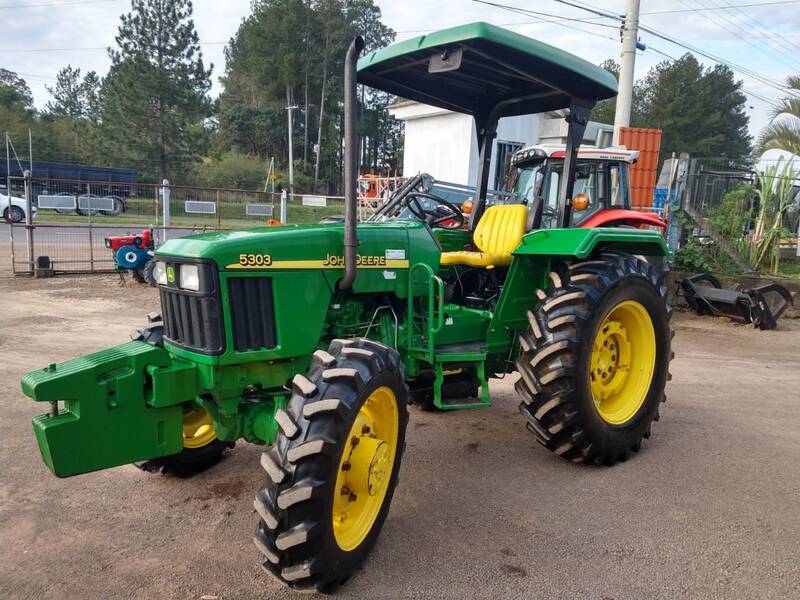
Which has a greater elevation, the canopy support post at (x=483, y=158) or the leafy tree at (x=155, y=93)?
the leafy tree at (x=155, y=93)

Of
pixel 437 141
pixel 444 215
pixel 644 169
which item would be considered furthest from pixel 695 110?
pixel 444 215

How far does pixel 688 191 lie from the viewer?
11.8 metres

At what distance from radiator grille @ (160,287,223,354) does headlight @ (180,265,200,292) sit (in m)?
0.04

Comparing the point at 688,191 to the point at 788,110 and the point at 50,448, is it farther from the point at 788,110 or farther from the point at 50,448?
the point at 50,448

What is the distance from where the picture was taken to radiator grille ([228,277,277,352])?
9.63ft

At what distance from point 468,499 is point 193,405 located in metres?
1.64

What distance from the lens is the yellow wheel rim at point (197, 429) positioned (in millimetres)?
3627

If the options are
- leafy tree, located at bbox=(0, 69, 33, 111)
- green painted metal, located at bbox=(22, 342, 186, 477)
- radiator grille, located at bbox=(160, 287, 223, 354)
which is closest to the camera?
green painted metal, located at bbox=(22, 342, 186, 477)

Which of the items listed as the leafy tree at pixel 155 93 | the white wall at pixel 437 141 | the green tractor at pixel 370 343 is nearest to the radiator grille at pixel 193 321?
the green tractor at pixel 370 343

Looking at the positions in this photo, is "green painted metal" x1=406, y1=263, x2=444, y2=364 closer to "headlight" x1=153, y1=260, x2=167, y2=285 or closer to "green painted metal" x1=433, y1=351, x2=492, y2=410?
"green painted metal" x1=433, y1=351, x2=492, y2=410

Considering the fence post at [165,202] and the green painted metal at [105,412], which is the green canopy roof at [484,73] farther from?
the fence post at [165,202]

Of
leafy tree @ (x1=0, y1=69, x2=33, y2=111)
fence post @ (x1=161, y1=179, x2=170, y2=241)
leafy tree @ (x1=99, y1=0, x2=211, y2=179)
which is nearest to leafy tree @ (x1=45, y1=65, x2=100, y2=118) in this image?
leafy tree @ (x1=0, y1=69, x2=33, y2=111)

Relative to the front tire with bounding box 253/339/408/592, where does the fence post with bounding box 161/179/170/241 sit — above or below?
above

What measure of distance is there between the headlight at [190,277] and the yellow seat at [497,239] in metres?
1.91
